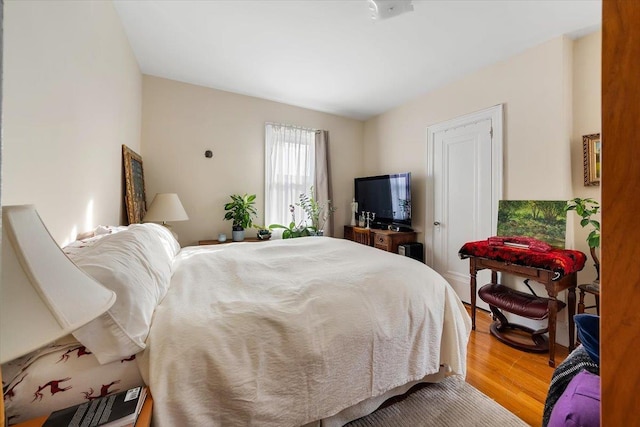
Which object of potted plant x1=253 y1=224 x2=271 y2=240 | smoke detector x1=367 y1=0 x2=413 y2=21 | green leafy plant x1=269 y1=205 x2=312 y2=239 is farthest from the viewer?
green leafy plant x1=269 y1=205 x2=312 y2=239

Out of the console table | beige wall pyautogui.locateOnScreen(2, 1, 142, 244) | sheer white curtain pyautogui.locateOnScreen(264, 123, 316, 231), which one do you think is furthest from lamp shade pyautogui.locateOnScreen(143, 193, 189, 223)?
the console table

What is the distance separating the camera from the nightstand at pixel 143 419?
2.29 feet

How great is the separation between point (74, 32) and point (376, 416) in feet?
8.87

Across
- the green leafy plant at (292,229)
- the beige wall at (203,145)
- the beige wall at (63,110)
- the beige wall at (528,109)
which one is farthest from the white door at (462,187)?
the beige wall at (63,110)

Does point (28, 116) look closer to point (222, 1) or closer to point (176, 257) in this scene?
point (176, 257)

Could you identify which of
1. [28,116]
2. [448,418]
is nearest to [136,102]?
[28,116]

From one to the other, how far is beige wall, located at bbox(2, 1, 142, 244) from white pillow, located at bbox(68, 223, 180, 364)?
14.0 inches

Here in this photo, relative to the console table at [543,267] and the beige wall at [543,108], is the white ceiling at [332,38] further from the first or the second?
the console table at [543,267]

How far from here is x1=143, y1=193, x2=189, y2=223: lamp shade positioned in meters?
2.61

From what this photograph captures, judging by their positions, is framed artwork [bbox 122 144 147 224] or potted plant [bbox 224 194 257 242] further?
potted plant [bbox 224 194 257 242]

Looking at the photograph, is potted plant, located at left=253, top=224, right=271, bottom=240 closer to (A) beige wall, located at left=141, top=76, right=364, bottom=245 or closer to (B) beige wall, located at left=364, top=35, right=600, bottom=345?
(A) beige wall, located at left=141, top=76, right=364, bottom=245

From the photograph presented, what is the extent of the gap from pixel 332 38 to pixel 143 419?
2.79 meters

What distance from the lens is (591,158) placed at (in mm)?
2102

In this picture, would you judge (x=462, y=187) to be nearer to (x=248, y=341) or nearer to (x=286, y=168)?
(x=286, y=168)
